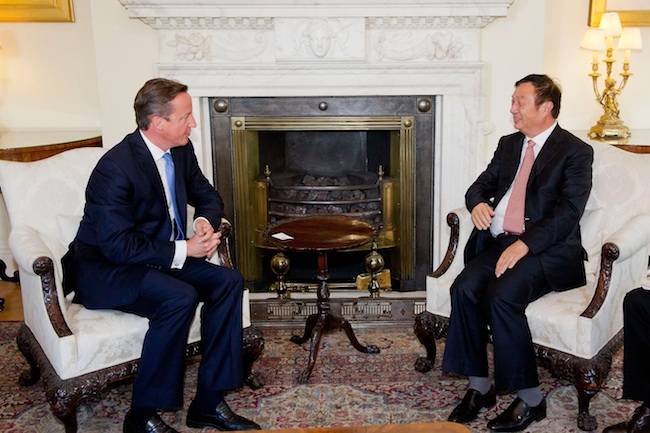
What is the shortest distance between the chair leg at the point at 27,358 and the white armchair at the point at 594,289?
1586mm

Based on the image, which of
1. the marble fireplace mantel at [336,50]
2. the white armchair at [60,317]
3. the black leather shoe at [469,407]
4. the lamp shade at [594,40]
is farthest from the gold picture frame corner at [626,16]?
the white armchair at [60,317]

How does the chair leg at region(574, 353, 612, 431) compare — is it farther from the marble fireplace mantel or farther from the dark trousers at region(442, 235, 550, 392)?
the marble fireplace mantel

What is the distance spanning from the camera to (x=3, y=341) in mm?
3482

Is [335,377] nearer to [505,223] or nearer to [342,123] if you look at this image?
[505,223]

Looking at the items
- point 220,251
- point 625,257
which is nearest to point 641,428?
point 625,257

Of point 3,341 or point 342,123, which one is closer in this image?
point 3,341

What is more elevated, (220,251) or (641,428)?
(220,251)

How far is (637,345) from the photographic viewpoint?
2441mm

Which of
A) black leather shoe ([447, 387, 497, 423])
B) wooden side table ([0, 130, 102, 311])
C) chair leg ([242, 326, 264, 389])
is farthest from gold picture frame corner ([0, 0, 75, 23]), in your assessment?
black leather shoe ([447, 387, 497, 423])

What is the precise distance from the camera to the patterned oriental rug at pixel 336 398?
8.88 ft

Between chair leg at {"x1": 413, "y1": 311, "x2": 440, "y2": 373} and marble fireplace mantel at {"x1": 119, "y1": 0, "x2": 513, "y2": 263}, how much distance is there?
3.70ft

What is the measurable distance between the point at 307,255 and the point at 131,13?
174cm

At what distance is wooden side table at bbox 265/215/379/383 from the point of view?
3020mm

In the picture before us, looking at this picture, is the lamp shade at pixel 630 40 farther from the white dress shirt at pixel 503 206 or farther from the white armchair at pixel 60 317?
the white armchair at pixel 60 317
